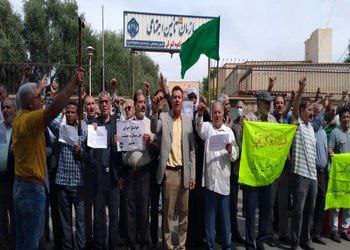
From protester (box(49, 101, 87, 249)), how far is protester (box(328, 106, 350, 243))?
Result: 3942 mm

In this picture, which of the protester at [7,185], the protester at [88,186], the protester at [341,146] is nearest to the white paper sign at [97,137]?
the protester at [88,186]

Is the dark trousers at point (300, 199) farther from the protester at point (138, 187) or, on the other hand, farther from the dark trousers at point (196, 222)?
the protester at point (138, 187)

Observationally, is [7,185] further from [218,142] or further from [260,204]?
[260,204]

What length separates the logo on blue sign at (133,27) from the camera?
2945 cm

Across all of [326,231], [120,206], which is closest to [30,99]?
[120,206]

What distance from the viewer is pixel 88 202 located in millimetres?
6328

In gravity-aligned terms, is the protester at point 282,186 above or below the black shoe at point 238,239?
above

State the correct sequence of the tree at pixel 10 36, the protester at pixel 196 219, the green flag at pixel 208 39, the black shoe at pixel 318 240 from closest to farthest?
the protester at pixel 196 219 < the black shoe at pixel 318 240 < the green flag at pixel 208 39 < the tree at pixel 10 36

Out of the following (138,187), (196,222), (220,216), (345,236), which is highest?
(138,187)

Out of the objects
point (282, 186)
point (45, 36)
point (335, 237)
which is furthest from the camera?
point (45, 36)

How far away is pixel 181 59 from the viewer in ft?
26.3

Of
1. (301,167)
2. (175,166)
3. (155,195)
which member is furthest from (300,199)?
(155,195)

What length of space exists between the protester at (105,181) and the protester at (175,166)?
0.62 meters

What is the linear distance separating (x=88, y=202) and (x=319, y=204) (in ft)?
12.2
